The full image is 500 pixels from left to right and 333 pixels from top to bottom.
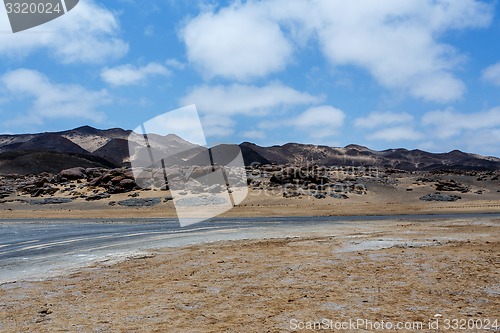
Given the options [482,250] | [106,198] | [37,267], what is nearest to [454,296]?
[482,250]

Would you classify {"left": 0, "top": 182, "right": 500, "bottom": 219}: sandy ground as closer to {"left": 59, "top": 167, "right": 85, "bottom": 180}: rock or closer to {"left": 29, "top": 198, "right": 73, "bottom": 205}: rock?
{"left": 29, "top": 198, "right": 73, "bottom": 205}: rock

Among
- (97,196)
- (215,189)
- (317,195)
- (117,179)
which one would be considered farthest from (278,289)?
(117,179)

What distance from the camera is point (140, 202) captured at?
4694 centimetres

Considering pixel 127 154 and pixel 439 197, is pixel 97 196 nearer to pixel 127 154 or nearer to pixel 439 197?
pixel 439 197

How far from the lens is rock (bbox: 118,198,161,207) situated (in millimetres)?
46269

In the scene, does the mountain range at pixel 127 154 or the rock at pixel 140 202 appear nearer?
the rock at pixel 140 202

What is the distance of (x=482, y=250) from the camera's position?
1297cm

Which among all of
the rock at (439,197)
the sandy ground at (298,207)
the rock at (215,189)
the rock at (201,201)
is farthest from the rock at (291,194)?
the rock at (439,197)

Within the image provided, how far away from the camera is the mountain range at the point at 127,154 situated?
104 meters

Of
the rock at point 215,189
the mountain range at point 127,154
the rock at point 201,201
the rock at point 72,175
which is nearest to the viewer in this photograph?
the rock at point 201,201

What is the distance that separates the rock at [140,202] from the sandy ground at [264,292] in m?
33.4

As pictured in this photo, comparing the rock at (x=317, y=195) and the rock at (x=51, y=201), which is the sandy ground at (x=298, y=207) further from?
the rock at (x=51, y=201)

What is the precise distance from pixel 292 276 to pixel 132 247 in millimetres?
9211

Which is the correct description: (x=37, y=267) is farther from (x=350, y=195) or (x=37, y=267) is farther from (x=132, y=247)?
(x=350, y=195)
